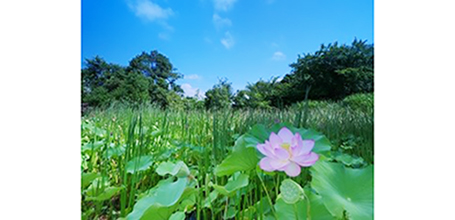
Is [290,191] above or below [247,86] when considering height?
below

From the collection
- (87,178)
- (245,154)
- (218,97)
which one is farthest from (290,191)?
(218,97)

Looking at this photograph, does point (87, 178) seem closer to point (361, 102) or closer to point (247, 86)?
point (247, 86)

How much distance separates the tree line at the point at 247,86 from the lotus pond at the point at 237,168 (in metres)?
0.07

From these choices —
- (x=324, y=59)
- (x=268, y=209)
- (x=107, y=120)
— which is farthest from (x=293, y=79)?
(x=107, y=120)

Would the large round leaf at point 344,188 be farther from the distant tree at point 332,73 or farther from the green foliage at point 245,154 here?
the distant tree at point 332,73

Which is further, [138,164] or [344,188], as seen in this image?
[138,164]

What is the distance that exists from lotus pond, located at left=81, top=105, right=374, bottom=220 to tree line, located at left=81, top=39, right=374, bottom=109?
7 cm

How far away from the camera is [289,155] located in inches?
14.6

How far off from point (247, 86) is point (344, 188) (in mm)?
863

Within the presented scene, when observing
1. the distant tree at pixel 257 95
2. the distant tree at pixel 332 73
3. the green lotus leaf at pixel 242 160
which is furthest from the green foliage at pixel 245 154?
the distant tree at pixel 257 95

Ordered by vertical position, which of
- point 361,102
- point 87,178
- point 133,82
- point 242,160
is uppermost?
point 133,82

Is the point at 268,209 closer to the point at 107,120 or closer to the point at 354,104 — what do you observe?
the point at 354,104
